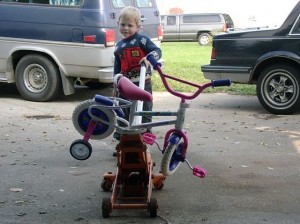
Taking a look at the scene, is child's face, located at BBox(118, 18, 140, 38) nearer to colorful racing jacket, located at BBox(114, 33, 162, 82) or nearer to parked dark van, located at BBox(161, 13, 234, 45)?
colorful racing jacket, located at BBox(114, 33, 162, 82)

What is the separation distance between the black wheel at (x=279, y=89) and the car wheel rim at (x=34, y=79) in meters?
3.63

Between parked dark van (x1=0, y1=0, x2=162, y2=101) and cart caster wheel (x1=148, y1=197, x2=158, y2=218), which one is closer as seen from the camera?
cart caster wheel (x1=148, y1=197, x2=158, y2=218)

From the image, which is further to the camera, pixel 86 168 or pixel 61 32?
pixel 61 32

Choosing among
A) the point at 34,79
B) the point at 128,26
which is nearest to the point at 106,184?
the point at 128,26

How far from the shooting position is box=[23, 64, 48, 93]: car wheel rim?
952 centimetres

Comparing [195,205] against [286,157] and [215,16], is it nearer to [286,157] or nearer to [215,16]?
[286,157]

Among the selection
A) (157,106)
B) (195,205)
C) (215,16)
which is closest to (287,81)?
(157,106)

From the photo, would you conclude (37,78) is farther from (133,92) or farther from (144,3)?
(133,92)

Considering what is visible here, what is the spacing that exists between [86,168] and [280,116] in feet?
12.6

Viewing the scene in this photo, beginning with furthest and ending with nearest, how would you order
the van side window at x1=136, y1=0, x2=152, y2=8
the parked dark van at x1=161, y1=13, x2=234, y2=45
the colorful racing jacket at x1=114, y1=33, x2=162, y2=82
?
the parked dark van at x1=161, y1=13, x2=234, y2=45 < the van side window at x1=136, y1=0, x2=152, y2=8 < the colorful racing jacket at x1=114, y1=33, x2=162, y2=82

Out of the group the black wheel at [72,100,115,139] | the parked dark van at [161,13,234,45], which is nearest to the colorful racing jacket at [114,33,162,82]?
the black wheel at [72,100,115,139]

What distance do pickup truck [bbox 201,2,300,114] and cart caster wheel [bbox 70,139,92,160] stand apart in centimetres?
495

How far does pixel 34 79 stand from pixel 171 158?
5942 millimetres

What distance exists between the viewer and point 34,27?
923 cm
